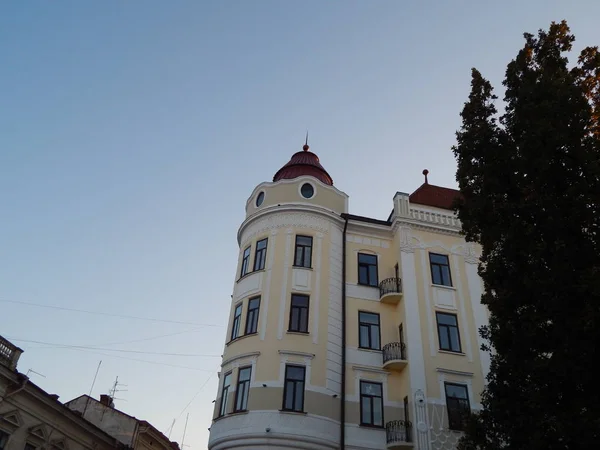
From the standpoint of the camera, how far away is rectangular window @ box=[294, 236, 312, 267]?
22.7m

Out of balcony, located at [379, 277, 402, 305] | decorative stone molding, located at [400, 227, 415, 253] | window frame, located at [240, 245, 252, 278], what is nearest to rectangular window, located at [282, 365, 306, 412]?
balcony, located at [379, 277, 402, 305]

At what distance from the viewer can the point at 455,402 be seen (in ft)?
66.6

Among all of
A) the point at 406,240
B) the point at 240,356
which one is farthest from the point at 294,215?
the point at 240,356

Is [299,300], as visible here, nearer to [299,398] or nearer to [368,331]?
[368,331]

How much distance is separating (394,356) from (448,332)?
2.93 m

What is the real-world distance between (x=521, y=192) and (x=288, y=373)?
11.4m

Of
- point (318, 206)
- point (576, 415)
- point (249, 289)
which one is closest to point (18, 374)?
point (249, 289)

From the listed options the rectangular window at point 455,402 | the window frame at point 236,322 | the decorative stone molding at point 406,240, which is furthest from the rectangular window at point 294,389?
the decorative stone molding at point 406,240

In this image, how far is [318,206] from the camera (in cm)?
2398

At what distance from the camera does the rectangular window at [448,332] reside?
2167 centimetres

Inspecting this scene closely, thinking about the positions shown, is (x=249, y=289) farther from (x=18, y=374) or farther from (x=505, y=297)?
(x=505, y=297)

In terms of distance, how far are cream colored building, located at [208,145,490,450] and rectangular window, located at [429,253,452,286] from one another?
56mm

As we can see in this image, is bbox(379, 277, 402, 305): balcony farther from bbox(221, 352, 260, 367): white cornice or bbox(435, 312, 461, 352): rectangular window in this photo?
bbox(221, 352, 260, 367): white cornice

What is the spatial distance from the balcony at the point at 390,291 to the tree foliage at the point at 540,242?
8647 mm
